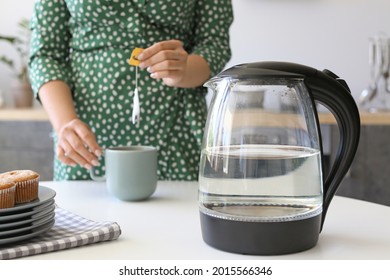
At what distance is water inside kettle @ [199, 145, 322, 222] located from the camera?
26.0 inches

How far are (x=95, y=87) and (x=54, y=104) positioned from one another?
109mm

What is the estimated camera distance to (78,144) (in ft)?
3.26

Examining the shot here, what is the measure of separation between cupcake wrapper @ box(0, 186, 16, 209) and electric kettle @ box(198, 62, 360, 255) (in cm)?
23

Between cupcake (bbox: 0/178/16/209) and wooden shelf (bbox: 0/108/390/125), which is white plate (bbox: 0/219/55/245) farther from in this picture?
wooden shelf (bbox: 0/108/390/125)

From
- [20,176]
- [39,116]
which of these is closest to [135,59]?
[20,176]

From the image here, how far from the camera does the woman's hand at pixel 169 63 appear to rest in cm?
96

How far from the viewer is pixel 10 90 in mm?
2893

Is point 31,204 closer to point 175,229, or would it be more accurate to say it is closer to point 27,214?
point 27,214

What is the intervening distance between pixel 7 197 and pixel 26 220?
0.12ft

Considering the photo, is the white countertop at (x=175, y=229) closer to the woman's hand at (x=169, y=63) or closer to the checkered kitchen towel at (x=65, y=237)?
the checkered kitchen towel at (x=65, y=237)

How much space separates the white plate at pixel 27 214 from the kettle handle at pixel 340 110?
356 mm
